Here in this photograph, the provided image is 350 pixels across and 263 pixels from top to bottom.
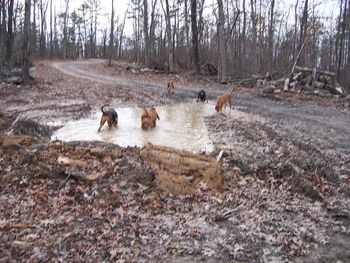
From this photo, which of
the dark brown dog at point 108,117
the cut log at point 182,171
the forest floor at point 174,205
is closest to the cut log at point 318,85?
the forest floor at point 174,205

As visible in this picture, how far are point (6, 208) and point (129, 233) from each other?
6.74ft

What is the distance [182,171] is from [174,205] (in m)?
0.96

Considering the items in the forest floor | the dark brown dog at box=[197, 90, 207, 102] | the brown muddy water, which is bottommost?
the forest floor

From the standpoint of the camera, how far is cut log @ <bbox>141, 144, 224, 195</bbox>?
7230 millimetres

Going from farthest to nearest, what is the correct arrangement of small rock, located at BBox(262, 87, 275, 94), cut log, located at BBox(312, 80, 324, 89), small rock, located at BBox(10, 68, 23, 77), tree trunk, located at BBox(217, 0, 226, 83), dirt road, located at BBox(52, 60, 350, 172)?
tree trunk, located at BBox(217, 0, 226, 83) → small rock, located at BBox(10, 68, 23, 77) → cut log, located at BBox(312, 80, 324, 89) → small rock, located at BBox(262, 87, 275, 94) → dirt road, located at BBox(52, 60, 350, 172)

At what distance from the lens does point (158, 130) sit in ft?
40.4

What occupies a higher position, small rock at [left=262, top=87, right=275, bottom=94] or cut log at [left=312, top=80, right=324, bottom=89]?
cut log at [left=312, top=80, right=324, bottom=89]

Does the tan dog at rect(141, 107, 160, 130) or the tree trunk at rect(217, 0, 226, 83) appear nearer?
the tan dog at rect(141, 107, 160, 130)

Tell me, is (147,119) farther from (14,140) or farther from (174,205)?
(174,205)

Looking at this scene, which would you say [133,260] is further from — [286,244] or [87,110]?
[87,110]

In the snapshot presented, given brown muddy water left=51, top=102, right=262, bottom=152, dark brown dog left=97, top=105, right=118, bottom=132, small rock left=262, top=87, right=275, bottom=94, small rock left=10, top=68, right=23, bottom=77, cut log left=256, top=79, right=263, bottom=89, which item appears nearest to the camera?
brown muddy water left=51, top=102, right=262, bottom=152

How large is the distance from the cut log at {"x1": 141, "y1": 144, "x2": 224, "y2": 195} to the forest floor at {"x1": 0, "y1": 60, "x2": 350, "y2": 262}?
0.51 ft

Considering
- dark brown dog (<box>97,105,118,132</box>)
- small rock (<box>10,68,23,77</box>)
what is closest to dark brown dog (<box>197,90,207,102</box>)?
dark brown dog (<box>97,105,118,132</box>)

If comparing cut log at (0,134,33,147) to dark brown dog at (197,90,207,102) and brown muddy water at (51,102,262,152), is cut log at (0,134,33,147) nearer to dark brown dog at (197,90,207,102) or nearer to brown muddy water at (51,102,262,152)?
brown muddy water at (51,102,262,152)
